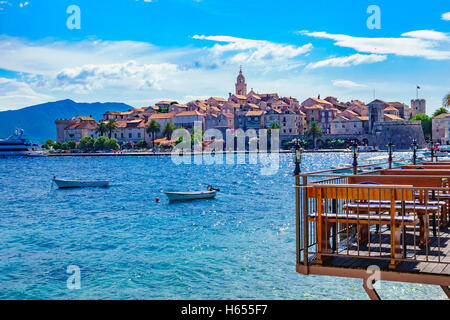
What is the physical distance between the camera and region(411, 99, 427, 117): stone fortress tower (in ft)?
618

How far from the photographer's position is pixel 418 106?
18925 centimetres

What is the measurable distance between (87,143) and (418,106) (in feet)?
400

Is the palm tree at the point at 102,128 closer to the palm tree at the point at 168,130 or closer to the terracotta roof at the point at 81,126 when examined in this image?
the terracotta roof at the point at 81,126

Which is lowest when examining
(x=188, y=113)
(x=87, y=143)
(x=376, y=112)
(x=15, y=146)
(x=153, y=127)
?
(x=15, y=146)

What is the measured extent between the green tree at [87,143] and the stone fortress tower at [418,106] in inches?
4633

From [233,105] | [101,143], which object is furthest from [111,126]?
[233,105]

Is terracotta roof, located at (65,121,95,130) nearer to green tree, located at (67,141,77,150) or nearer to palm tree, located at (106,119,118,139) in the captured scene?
green tree, located at (67,141,77,150)

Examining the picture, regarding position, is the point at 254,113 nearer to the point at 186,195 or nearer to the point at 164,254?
the point at 186,195

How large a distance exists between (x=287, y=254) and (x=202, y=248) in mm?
4130

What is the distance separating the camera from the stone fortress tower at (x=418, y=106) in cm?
18850

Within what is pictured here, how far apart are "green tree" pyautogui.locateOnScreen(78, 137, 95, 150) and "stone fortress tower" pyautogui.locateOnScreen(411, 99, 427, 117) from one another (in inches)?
4633

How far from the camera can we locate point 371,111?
5684 inches

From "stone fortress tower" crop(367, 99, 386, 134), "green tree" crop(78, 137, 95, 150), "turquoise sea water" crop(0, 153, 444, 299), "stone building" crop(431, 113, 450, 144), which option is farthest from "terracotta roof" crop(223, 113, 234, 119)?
"turquoise sea water" crop(0, 153, 444, 299)

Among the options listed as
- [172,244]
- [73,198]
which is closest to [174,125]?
[73,198]
